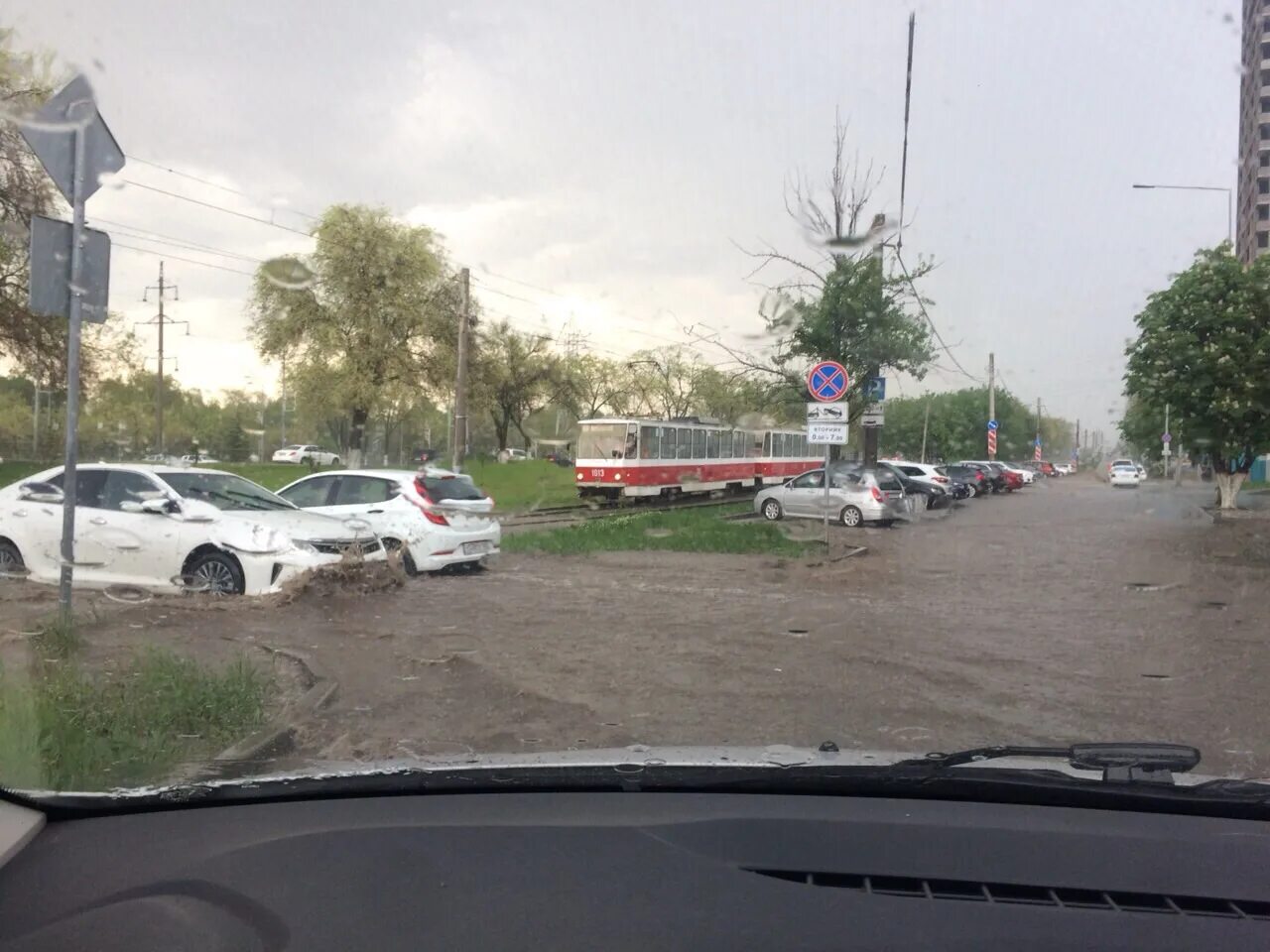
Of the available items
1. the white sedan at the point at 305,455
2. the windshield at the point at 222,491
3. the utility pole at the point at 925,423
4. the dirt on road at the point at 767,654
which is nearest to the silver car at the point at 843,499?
the dirt on road at the point at 767,654

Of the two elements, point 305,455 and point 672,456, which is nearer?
point 305,455

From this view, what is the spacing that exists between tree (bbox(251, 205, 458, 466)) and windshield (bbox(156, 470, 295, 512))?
551cm

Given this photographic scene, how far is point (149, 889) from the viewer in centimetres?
257

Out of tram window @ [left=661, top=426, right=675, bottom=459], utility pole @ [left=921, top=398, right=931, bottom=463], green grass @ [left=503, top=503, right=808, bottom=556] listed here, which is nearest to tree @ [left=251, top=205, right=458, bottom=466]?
green grass @ [left=503, top=503, right=808, bottom=556]

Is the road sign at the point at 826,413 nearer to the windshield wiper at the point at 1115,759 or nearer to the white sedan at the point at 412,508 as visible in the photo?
the white sedan at the point at 412,508

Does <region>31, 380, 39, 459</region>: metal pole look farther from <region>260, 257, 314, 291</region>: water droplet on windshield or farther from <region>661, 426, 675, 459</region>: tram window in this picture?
<region>661, 426, 675, 459</region>: tram window

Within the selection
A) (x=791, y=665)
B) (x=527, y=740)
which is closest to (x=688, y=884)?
(x=527, y=740)

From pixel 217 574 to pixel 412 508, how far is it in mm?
3095

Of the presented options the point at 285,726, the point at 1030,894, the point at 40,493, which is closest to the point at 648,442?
the point at 40,493

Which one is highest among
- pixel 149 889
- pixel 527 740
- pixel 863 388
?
pixel 863 388

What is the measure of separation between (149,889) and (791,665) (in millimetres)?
5978

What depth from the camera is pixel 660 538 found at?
61.8 ft

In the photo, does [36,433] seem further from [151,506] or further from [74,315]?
[74,315]

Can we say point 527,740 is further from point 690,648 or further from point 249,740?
point 690,648
